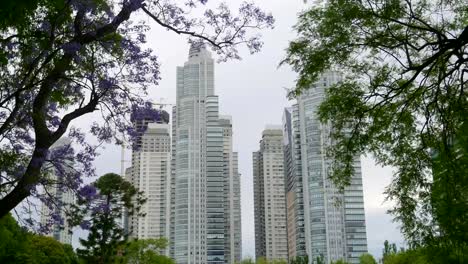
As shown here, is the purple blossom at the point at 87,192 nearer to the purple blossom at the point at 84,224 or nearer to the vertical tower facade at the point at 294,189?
the purple blossom at the point at 84,224

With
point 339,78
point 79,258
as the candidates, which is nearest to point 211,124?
point 79,258

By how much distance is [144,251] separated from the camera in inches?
1039

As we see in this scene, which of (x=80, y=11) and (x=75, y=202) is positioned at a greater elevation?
(x=80, y=11)

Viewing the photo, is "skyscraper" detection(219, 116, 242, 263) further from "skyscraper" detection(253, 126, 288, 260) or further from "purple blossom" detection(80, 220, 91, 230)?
"purple blossom" detection(80, 220, 91, 230)

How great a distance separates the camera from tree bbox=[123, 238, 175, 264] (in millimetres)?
25891

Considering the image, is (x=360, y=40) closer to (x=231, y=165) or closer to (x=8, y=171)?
(x=8, y=171)

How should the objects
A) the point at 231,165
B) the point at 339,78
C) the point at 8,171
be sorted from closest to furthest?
the point at 8,171, the point at 339,78, the point at 231,165

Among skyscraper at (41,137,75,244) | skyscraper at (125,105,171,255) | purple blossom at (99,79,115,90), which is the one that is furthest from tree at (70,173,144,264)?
skyscraper at (125,105,171,255)

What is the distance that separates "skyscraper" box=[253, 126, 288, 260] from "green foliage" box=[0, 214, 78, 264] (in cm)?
4464

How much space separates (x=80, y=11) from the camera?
5.46 metres

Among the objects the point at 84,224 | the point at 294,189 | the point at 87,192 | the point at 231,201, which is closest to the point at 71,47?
the point at 87,192

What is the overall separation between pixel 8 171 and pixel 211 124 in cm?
5365

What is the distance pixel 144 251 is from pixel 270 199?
4547 cm

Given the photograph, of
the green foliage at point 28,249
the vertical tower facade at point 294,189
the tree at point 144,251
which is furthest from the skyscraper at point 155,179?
the green foliage at point 28,249
